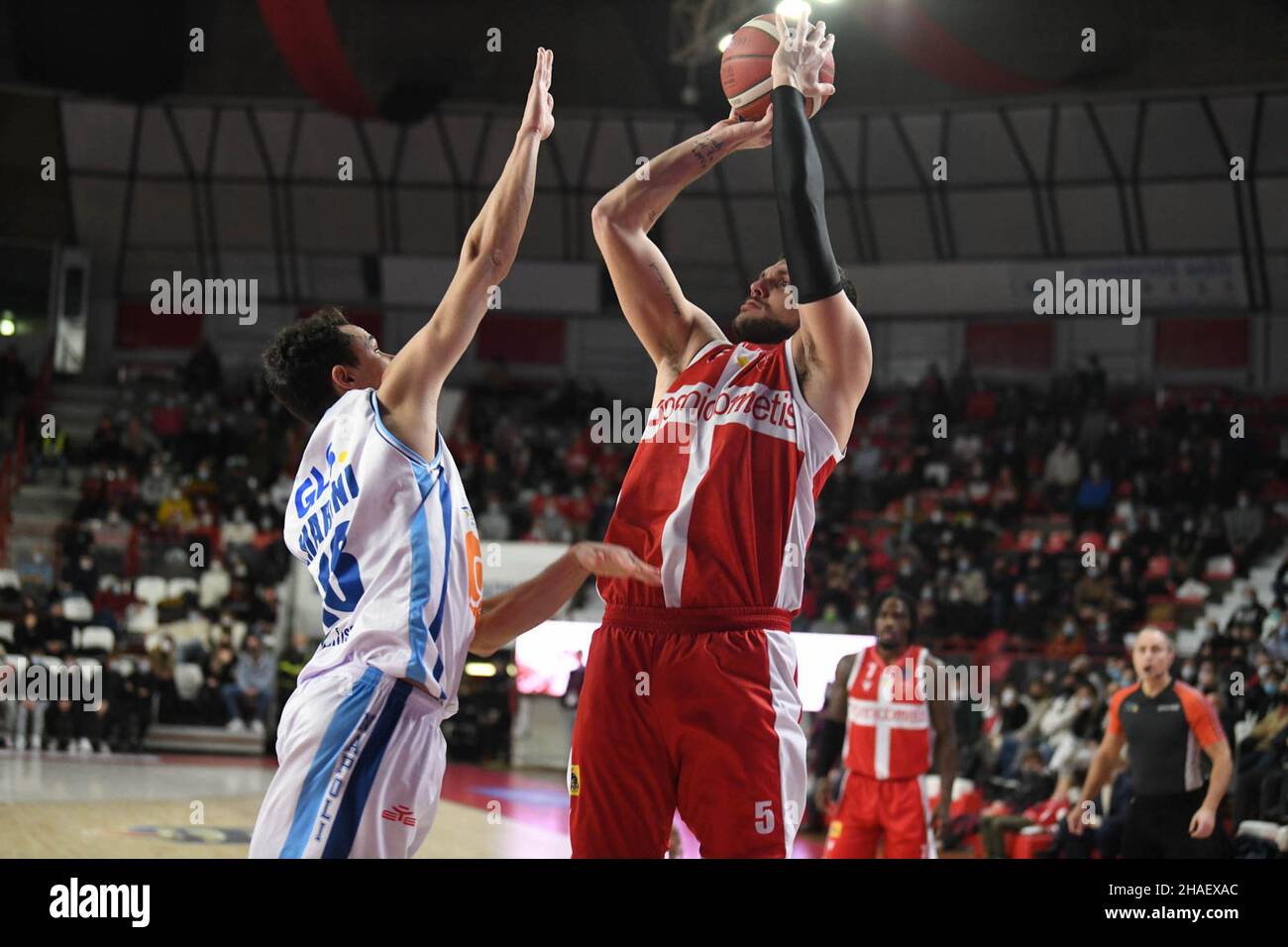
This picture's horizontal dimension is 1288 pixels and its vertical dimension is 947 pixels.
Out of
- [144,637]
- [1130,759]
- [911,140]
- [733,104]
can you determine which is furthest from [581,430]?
[733,104]

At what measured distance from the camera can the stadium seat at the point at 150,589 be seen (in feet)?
50.2

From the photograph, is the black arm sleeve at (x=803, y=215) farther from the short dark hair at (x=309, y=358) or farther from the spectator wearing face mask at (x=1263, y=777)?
the spectator wearing face mask at (x=1263, y=777)

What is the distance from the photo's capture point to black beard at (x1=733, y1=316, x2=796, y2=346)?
372cm

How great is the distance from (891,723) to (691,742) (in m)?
4.04

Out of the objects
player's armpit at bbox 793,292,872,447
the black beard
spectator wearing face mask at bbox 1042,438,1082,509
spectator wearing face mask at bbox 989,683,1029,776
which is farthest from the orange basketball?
spectator wearing face mask at bbox 1042,438,1082,509

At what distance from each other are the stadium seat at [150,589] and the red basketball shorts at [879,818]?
10683mm

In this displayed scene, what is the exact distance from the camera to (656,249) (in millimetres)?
3625

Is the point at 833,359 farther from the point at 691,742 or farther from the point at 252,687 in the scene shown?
the point at 252,687

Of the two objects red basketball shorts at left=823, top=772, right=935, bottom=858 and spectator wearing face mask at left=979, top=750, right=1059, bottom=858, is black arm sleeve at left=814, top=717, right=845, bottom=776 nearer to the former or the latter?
red basketball shorts at left=823, top=772, right=935, bottom=858

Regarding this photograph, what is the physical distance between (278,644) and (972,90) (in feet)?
39.4

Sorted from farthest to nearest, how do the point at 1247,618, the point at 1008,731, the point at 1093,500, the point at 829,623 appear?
the point at 1093,500
the point at 829,623
the point at 1247,618
the point at 1008,731

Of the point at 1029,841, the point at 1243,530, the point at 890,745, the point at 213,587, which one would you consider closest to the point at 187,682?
the point at 213,587

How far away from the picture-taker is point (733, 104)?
13.0 ft
